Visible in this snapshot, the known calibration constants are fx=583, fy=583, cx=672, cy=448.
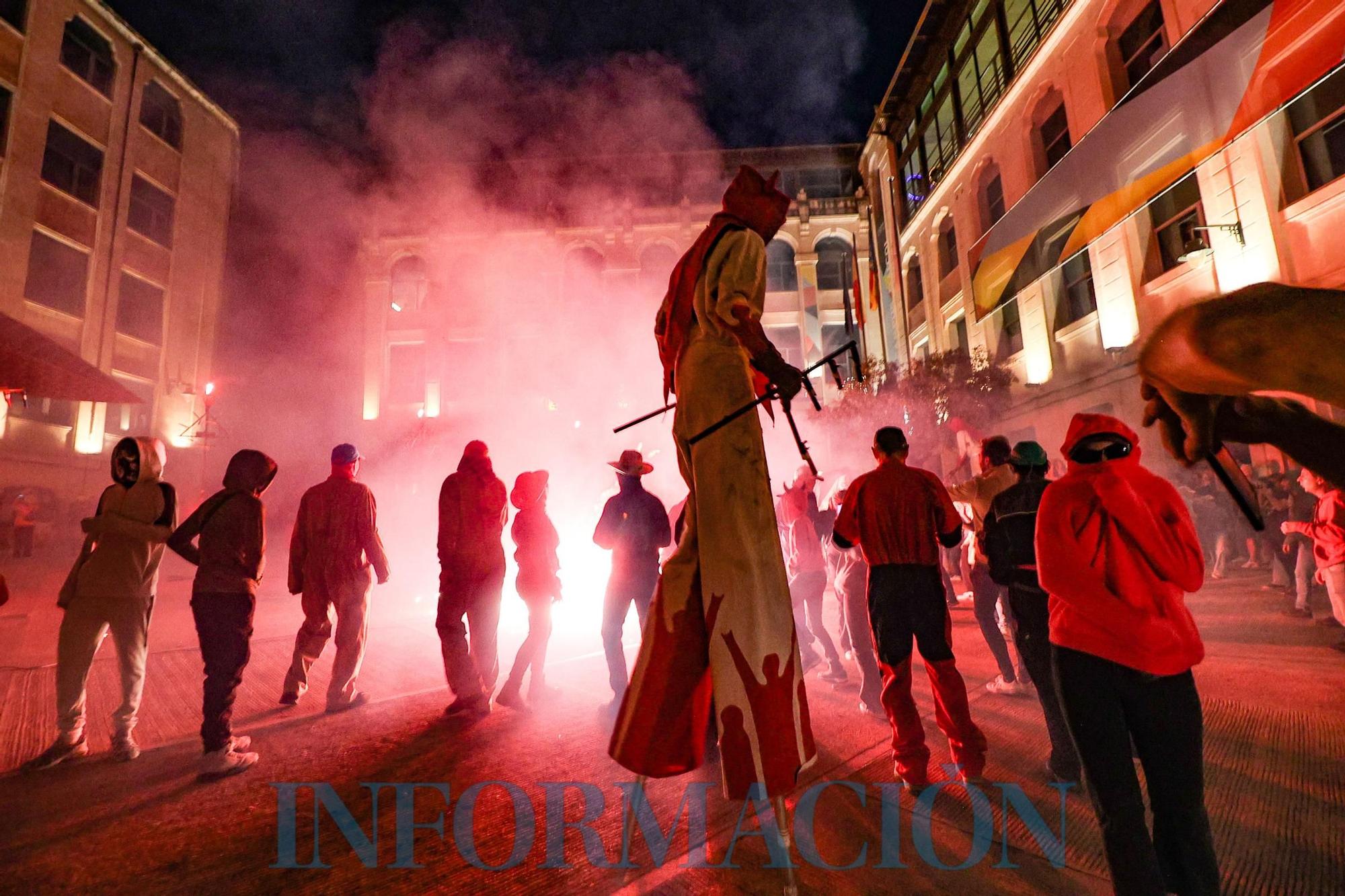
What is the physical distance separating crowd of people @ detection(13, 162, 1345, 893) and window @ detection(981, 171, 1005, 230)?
11.6 m

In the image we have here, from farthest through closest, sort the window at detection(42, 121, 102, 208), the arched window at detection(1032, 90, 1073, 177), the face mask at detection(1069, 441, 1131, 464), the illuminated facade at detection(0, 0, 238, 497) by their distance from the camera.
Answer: the window at detection(42, 121, 102, 208) → the illuminated facade at detection(0, 0, 238, 497) → the arched window at detection(1032, 90, 1073, 177) → the face mask at detection(1069, 441, 1131, 464)

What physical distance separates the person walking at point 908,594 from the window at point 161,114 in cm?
2607

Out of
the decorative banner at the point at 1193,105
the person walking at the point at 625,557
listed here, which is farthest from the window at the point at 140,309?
the decorative banner at the point at 1193,105

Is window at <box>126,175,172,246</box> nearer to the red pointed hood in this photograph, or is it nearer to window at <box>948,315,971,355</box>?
window at <box>948,315,971,355</box>

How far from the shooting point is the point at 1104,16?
11.2 m

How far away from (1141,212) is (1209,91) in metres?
12.4

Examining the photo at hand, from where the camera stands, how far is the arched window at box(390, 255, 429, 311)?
70.0 feet

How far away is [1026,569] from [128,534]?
4.94 m

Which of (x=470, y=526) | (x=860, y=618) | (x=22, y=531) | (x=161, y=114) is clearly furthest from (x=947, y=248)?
(x=161, y=114)

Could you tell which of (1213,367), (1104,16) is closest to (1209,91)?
(1213,367)

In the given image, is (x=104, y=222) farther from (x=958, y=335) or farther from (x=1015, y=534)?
(x=958, y=335)

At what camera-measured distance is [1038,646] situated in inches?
120

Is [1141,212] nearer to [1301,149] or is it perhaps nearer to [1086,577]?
[1301,149]

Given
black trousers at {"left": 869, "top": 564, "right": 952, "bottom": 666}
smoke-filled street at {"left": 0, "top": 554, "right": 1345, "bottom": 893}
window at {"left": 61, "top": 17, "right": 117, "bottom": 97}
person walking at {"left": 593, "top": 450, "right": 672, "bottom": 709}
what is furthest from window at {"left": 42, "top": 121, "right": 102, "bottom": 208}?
black trousers at {"left": 869, "top": 564, "right": 952, "bottom": 666}
